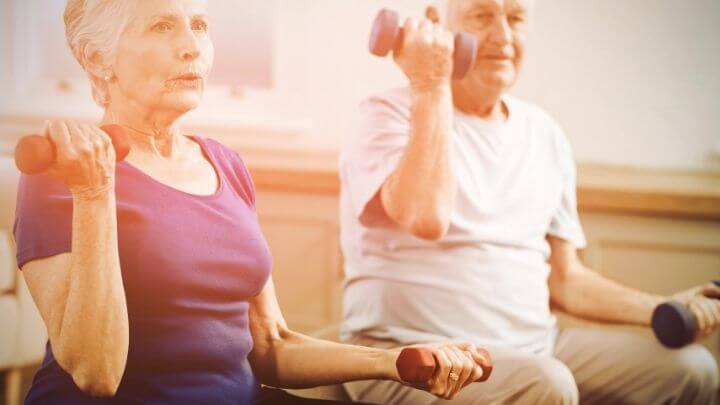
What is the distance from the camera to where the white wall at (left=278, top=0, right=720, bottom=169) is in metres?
1.30

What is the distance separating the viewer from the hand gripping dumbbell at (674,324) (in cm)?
104

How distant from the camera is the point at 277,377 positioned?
755 mm

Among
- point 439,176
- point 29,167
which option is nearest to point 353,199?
point 439,176

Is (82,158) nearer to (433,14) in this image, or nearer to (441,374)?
(441,374)

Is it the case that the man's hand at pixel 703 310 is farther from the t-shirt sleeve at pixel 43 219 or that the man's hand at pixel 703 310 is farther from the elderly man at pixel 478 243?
the t-shirt sleeve at pixel 43 219

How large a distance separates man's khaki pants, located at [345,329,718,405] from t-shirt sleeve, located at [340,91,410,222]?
0.21 m

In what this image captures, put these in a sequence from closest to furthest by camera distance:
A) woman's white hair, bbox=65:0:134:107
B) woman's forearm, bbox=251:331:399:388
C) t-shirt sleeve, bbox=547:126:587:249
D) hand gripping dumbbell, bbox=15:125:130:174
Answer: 1. hand gripping dumbbell, bbox=15:125:130:174
2. woman's white hair, bbox=65:0:134:107
3. woman's forearm, bbox=251:331:399:388
4. t-shirt sleeve, bbox=547:126:587:249

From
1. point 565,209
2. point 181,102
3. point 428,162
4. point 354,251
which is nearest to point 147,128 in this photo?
point 181,102

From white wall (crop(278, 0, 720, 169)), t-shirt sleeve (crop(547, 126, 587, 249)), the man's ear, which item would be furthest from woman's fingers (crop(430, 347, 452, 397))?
white wall (crop(278, 0, 720, 169))

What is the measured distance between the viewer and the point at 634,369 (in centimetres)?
112

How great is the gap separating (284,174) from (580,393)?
0.59 metres

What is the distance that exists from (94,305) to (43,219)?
82mm

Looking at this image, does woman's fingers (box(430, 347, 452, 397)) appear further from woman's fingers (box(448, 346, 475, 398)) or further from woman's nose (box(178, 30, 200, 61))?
woman's nose (box(178, 30, 200, 61))

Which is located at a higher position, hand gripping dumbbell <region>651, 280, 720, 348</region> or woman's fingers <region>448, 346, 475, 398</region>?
woman's fingers <region>448, 346, 475, 398</region>
